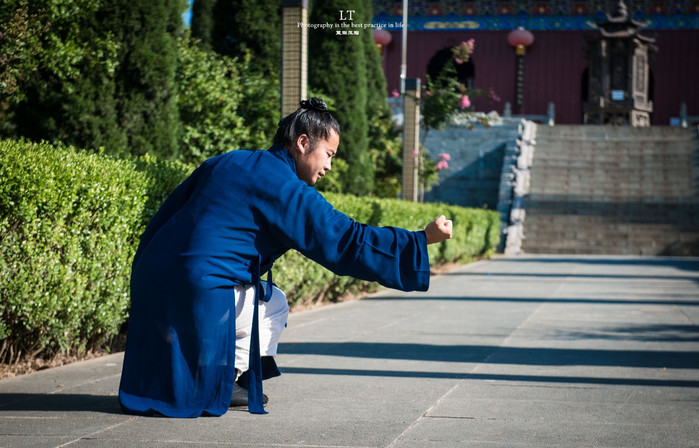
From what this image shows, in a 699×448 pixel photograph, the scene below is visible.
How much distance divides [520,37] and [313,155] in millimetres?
32664

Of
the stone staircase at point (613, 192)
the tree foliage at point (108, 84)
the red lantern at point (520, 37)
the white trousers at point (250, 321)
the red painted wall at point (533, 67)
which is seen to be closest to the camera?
A: the white trousers at point (250, 321)

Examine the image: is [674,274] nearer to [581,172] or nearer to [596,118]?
[581,172]

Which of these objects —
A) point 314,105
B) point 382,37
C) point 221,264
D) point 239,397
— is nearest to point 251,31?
point 314,105

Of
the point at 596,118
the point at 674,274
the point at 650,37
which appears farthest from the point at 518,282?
the point at 650,37

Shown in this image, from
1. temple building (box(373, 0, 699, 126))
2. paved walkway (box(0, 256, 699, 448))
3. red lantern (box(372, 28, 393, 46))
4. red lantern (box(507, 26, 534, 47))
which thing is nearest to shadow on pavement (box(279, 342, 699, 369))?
paved walkway (box(0, 256, 699, 448))

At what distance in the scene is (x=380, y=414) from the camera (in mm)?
4039

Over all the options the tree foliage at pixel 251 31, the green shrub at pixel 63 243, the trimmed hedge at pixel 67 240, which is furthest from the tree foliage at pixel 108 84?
the tree foliage at pixel 251 31

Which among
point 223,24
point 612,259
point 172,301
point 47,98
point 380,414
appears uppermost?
point 223,24

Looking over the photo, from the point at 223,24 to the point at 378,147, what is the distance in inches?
252

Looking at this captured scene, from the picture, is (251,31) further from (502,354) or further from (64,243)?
(64,243)

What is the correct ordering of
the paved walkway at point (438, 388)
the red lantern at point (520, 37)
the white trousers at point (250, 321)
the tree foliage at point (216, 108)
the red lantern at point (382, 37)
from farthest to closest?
1. the red lantern at point (382, 37)
2. the red lantern at point (520, 37)
3. the tree foliage at point (216, 108)
4. the white trousers at point (250, 321)
5. the paved walkway at point (438, 388)

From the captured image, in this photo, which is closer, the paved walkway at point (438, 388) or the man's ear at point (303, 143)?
the paved walkway at point (438, 388)

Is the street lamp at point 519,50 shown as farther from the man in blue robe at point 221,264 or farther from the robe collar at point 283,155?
the man in blue robe at point 221,264

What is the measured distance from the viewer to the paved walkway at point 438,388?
355cm
